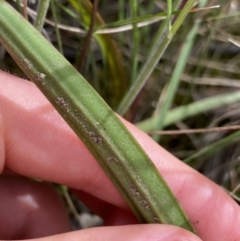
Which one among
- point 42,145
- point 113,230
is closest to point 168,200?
point 113,230

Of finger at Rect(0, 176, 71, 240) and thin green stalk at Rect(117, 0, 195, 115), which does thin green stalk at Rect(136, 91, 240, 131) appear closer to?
thin green stalk at Rect(117, 0, 195, 115)

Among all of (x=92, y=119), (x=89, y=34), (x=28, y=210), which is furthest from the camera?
(x=28, y=210)

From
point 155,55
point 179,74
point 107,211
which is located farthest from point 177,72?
point 107,211

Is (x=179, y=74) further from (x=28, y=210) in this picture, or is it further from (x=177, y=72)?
(x=28, y=210)

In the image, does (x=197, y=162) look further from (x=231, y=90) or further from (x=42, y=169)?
(x=42, y=169)

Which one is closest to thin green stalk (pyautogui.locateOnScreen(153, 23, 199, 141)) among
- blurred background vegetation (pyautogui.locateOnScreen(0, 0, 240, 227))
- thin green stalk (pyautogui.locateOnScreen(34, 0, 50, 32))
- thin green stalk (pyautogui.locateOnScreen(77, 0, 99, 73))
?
blurred background vegetation (pyautogui.locateOnScreen(0, 0, 240, 227))

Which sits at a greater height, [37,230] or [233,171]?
[233,171]
